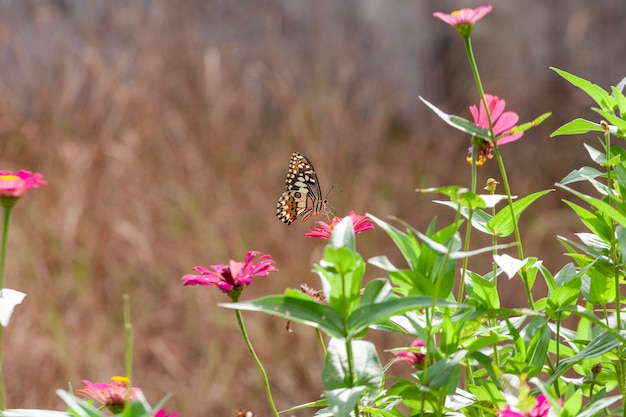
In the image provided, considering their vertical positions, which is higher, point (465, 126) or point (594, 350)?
point (465, 126)

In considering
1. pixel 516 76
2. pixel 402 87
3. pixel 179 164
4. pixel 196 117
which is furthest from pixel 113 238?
pixel 516 76

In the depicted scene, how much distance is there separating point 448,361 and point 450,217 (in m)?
2.19

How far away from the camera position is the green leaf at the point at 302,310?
34 centimetres

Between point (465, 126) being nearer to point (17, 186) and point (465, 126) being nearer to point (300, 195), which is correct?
point (17, 186)

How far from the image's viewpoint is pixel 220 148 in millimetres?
2424

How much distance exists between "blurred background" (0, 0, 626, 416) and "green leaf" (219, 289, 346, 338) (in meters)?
1.48

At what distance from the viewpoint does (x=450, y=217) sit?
2.54 m

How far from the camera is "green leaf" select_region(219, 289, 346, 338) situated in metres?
0.34

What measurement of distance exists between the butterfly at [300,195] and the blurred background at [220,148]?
3.64ft

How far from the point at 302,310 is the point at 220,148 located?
6.87 feet

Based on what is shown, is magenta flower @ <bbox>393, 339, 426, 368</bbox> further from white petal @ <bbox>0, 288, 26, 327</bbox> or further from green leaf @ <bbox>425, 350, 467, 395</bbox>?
white petal @ <bbox>0, 288, 26, 327</bbox>

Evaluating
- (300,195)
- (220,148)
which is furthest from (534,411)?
(220,148)

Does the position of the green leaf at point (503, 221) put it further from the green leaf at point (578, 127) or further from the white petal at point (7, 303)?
the white petal at point (7, 303)

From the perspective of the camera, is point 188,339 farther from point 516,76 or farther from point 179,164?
point 516,76
